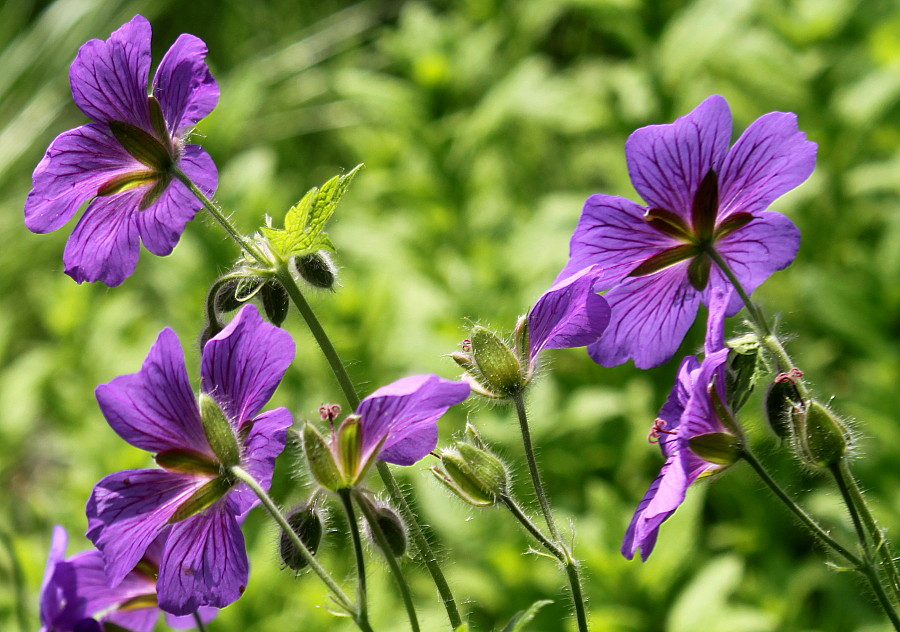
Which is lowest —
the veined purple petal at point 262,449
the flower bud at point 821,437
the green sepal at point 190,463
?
the flower bud at point 821,437

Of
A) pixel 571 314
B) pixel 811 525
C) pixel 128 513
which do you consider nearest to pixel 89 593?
pixel 128 513

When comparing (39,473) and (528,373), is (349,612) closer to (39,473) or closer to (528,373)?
(528,373)

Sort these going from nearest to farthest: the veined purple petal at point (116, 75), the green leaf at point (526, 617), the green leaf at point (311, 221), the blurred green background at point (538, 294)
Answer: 1. the green leaf at point (526, 617)
2. the green leaf at point (311, 221)
3. the veined purple petal at point (116, 75)
4. the blurred green background at point (538, 294)

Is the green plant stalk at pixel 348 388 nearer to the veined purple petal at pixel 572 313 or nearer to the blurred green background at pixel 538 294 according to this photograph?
the veined purple petal at pixel 572 313

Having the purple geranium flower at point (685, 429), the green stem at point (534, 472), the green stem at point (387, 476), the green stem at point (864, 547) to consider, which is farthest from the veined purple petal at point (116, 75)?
the green stem at point (864, 547)

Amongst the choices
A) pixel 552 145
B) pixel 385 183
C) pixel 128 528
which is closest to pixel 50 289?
pixel 385 183

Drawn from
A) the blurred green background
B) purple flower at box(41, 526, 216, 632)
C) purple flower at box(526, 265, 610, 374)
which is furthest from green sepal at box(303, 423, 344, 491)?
the blurred green background
